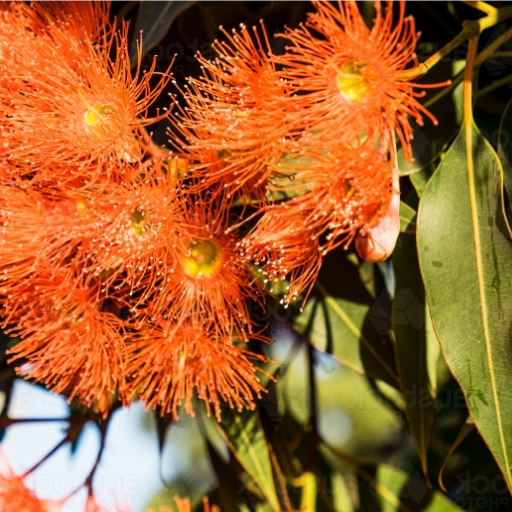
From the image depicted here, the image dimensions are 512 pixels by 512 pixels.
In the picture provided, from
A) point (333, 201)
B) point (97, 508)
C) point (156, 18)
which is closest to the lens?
point (333, 201)

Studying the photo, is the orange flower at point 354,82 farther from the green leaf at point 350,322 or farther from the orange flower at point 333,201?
the green leaf at point 350,322

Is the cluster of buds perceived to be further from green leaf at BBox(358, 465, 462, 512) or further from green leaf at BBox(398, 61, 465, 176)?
green leaf at BBox(358, 465, 462, 512)

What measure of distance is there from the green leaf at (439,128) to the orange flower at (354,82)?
0.15 m

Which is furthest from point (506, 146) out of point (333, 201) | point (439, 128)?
point (333, 201)

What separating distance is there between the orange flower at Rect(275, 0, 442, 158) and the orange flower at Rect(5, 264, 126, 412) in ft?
1.29

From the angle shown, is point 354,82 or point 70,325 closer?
point 354,82

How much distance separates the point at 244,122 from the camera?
626 mm

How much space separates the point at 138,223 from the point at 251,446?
0.44 m

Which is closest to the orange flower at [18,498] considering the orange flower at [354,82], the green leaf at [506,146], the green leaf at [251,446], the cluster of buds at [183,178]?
the cluster of buds at [183,178]

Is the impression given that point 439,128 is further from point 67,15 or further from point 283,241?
point 67,15

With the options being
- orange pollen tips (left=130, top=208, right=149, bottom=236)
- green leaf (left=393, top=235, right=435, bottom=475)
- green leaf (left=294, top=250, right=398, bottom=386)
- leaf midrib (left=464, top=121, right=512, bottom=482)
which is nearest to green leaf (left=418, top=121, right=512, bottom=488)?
leaf midrib (left=464, top=121, right=512, bottom=482)

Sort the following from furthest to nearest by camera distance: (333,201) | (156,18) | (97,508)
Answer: (97,508)
(156,18)
(333,201)

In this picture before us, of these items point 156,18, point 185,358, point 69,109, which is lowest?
point 185,358

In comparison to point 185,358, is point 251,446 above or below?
below
